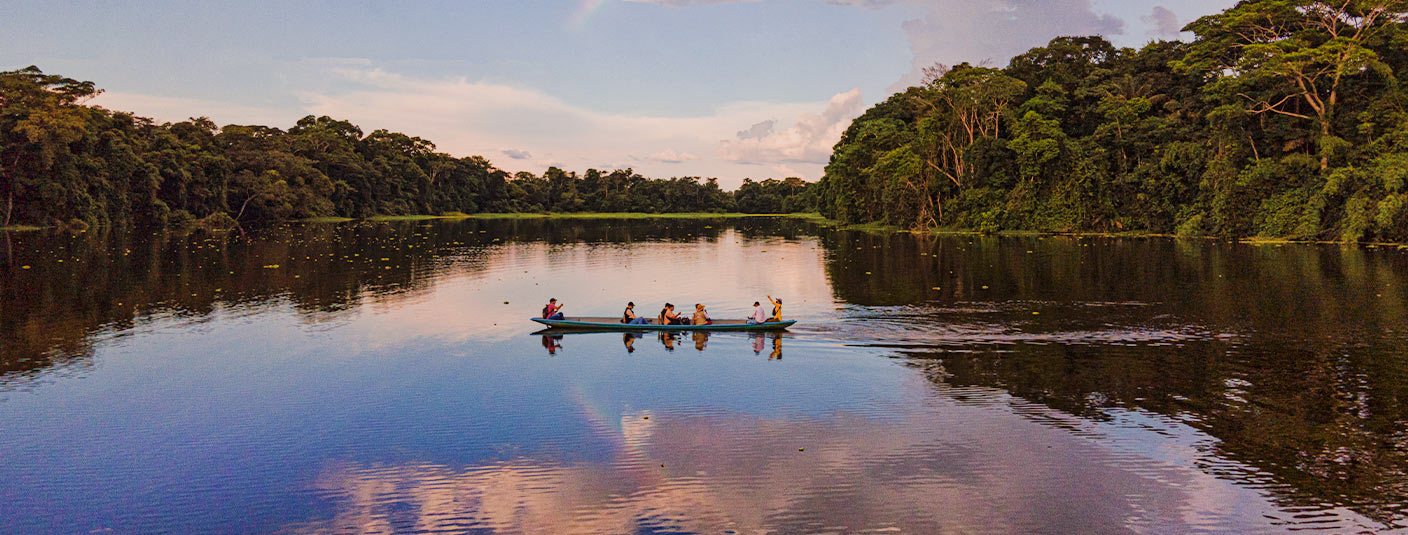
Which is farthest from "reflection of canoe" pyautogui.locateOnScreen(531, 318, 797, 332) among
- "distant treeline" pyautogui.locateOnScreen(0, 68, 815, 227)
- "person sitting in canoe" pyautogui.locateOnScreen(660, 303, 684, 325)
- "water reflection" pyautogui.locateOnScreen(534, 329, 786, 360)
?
"distant treeline" pyautogui.locateOnScreen(0, 68, 815, 227)

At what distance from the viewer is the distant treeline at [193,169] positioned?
8238cm

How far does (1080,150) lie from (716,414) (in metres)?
64.5

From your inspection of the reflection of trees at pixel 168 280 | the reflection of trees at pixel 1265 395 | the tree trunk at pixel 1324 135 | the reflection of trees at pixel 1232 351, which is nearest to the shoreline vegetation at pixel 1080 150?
the tree trunk at pixel 1324 135

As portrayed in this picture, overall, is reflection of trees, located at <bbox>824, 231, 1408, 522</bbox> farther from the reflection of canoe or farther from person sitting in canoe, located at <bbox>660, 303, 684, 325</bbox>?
person sitting in canoe, located at <bbox>660, 303, 684, 325</bbox>

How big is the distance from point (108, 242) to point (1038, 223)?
71.1m

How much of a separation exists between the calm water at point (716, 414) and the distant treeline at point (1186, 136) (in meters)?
26.6

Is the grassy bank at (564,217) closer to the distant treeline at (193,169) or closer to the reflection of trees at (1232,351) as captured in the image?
the distant treeline at (193,169)

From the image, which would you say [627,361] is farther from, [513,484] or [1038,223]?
[1038,223]

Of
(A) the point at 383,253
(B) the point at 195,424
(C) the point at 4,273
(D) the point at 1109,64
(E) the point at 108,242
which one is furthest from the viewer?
(D) the point at 1109,64

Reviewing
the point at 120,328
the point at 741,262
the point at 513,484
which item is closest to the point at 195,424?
the point at 513,484

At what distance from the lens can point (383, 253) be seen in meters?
53.7

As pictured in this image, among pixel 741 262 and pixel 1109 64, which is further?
pixel 1109 64

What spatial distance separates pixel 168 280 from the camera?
3562 centimetres

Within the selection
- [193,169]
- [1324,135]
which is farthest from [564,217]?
[1324,135]
